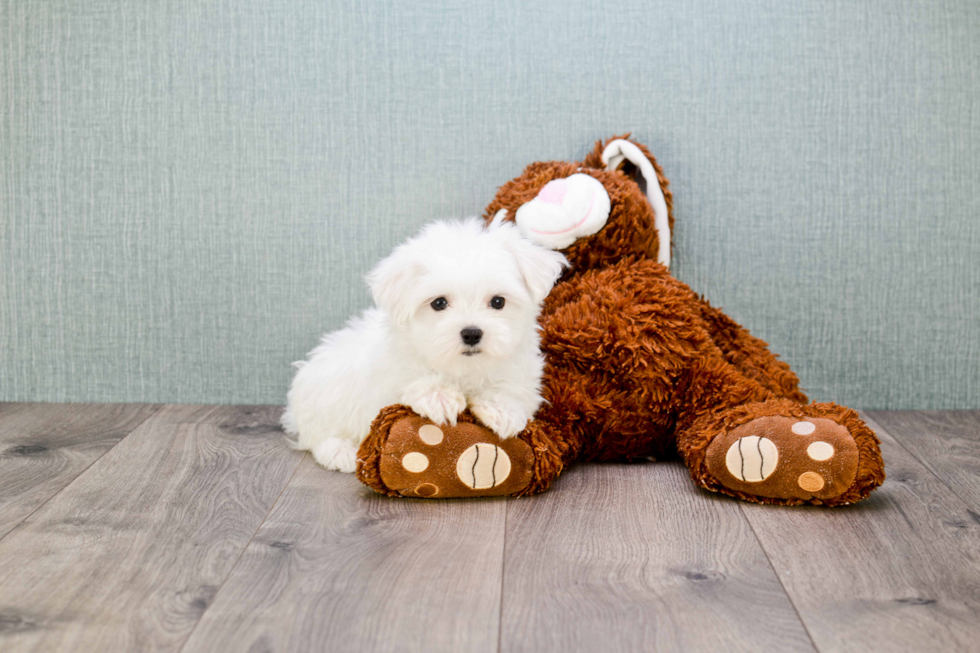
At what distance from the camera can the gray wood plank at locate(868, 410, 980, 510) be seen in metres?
1.62

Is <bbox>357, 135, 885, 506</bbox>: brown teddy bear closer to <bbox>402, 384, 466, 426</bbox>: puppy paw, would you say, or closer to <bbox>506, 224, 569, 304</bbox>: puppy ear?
<bbox>402, 384, 466, 426</bbox>: puppy paw

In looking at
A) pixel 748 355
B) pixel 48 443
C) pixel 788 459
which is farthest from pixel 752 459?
pixel 48 443

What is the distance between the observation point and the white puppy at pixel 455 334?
1.42m

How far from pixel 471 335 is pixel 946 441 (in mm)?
1252

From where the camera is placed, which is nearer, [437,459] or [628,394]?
[437,459]

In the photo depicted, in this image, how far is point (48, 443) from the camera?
1.86m

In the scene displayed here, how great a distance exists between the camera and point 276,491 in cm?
157

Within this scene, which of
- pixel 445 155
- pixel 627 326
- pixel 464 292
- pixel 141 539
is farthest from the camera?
pixel 445 155

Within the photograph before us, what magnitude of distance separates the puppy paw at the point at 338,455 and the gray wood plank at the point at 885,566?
2.60 feet

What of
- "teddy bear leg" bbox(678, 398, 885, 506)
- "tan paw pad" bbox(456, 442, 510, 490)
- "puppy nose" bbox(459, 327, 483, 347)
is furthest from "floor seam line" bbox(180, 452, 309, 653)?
"teddy bear leg" bbox(678, 398, 885, 506)

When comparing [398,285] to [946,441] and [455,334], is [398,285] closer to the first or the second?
[455,334]

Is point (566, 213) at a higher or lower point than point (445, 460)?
higher

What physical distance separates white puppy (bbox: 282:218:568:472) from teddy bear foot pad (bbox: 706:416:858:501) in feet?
1.29

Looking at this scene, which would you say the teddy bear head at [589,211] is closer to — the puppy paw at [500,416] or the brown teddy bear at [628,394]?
the brown teddy bear at [628,394]
